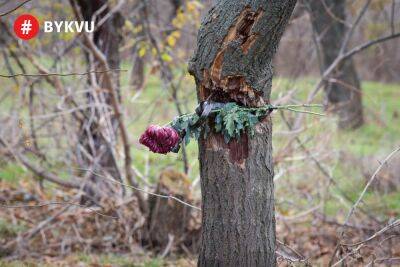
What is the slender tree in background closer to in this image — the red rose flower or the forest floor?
the forest floor

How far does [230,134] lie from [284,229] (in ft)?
13.0

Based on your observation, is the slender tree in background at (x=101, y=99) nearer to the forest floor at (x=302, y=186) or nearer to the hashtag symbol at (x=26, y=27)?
the forest floor at (x=302, y=186)

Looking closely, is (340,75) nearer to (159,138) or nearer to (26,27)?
(26,27)

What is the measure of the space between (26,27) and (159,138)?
13.3 feet

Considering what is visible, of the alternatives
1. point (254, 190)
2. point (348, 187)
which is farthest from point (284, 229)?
point (254, 190)

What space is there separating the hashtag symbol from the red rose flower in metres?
3.90

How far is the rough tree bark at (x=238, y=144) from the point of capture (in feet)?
11.3

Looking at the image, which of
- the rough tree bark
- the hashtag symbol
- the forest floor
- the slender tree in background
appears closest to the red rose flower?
the rough tree bark

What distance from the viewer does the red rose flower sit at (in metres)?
3.58

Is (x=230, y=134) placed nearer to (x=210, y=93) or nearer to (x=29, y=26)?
(x=210, y=93)

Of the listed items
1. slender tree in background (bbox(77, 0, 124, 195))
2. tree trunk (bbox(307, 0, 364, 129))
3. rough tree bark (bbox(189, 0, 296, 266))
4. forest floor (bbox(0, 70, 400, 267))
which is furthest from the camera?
tree trunk (bbox(307, 0, 364, 129))

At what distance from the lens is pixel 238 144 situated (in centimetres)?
360

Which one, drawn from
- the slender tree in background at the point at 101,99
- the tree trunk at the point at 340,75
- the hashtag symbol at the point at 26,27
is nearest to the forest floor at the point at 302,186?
the slender tree in background at the point at 101,99

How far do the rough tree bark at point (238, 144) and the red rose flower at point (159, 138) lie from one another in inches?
8.3
